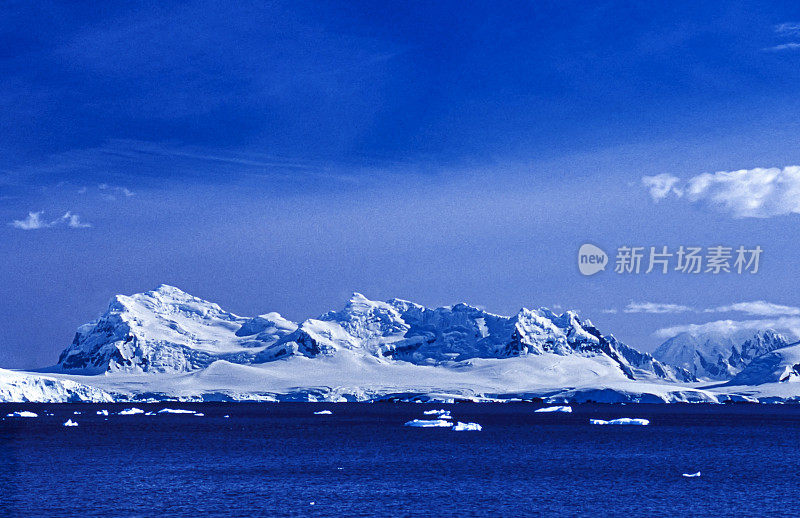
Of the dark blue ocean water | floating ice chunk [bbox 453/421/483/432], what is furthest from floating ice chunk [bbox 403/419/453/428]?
the dark blue ocean water

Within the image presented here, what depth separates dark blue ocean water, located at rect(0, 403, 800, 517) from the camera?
185 ft

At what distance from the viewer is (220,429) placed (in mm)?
145250

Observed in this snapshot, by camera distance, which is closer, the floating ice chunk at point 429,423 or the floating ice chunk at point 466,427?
the floating ice chunk at point 466,427

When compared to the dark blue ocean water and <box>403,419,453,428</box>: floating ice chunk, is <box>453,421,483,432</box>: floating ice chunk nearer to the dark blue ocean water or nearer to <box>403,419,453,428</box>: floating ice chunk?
the dark blue ocean water

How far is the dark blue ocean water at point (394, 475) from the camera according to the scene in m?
56.5

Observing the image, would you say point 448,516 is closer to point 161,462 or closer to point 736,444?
point 161,462

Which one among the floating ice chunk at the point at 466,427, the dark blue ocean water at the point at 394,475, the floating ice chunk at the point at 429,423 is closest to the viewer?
the dark blue ocean water at the point at 394,475

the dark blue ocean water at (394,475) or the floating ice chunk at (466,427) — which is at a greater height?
the floating ice chunk at (466,427)

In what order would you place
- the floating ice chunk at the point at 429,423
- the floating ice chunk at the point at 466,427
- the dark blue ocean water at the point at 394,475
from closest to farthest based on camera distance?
the dark blue ocean water at the point at 394,475
the floating ice chunk at the point at 466,427
the floating ice chunk at the point at 429,423

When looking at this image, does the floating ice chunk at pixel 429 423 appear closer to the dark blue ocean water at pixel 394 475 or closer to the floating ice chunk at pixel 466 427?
the floating ice chunk at pixel 466 427

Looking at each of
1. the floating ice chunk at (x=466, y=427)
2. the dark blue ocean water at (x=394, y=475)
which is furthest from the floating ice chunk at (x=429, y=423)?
the dark blue ocean water at (x=394, y=475)

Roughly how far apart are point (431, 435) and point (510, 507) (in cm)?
7370

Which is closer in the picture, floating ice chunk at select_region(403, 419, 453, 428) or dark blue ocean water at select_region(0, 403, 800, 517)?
dark blue ocean water at select_region(0, 403, 800, 517)

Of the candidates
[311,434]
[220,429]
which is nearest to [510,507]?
[311,434]
